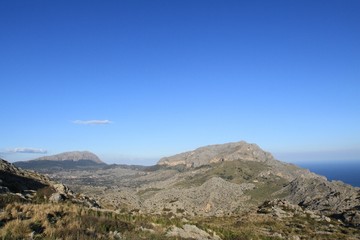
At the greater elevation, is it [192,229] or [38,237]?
[38,237]

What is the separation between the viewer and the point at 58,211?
20844 mm

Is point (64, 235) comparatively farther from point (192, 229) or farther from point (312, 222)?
point (312, 222)

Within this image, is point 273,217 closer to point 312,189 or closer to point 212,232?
point 212,232

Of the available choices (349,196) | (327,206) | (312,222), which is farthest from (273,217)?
(349,196)

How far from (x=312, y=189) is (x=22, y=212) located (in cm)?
16018

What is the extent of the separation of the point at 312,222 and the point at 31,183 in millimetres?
54450

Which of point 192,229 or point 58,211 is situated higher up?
point 58,211

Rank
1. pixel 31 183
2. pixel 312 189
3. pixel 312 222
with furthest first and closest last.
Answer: pixel 312 189, pixel 312 222, pixel 31 183

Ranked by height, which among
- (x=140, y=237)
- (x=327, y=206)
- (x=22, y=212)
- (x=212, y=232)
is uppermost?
(x=22, y=212)

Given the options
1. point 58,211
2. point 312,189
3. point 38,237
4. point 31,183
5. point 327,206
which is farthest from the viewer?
point 312,189

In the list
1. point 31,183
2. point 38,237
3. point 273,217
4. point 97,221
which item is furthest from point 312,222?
point 38,237

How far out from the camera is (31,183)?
43875 millimetres

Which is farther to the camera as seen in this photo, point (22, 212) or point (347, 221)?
point (347, 221)

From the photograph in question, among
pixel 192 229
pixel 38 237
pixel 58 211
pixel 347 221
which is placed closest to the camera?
pixel 38 237
